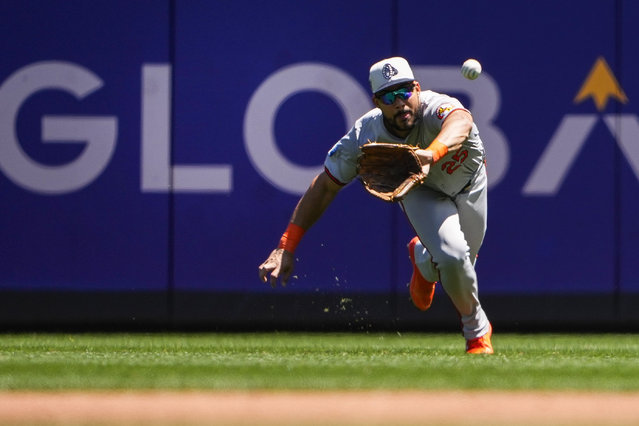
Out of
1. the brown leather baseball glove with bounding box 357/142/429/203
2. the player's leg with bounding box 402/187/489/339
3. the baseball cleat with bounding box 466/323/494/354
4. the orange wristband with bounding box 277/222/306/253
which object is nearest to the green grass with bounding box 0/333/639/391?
the baseball cleat with bounding box 466/323/494/354

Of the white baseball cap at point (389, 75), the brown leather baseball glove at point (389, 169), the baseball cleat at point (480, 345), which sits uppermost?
the white baseball cap at point (389, 75)

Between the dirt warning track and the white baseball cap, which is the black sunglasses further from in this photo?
the dirt warning track

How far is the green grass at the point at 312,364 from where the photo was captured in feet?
17.1

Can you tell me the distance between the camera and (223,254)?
9102 mm

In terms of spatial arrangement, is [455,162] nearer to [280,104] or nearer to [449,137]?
[449,137]

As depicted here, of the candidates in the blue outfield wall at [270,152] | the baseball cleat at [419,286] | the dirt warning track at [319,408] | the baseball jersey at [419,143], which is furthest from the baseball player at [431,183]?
the blue outfield wall at [270,152]

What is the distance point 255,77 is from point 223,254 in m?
1.30

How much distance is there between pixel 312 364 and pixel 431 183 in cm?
123

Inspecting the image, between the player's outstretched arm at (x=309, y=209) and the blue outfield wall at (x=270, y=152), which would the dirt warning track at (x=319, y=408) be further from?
the blue outfield wall at (x=270, y=152)

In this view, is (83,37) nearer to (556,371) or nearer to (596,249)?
(596,249)

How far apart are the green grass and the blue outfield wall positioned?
0.84 m

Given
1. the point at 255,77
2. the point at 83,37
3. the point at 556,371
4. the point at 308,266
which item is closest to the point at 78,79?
the point at 83,37

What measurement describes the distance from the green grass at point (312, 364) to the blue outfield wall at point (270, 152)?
0.84 meters

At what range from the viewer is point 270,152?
29.8ft
